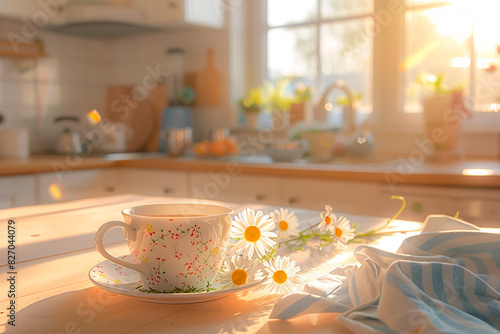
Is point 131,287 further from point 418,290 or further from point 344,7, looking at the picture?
point 344,7

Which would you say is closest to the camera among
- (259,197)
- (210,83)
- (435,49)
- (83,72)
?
(259,197)

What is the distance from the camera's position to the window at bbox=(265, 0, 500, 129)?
227cm

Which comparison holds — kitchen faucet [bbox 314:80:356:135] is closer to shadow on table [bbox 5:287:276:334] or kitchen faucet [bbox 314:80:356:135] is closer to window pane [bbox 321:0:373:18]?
window pane [bbox 321:0:373:18]

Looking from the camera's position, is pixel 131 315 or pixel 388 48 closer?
pixel 131 315

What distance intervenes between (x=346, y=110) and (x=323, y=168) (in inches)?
30.8

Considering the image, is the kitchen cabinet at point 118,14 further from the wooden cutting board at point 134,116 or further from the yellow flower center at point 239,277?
the yellow flower center at point 239,277

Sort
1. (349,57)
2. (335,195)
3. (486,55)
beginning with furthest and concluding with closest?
(349,57)
(486,55)
(335,195)

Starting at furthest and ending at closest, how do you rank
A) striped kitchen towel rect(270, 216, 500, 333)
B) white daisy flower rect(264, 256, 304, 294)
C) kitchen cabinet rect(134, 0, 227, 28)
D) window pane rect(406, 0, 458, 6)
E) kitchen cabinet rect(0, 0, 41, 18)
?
1. kitchen cabinet rect(134, 0, 227, 28)
2. kitchen cabinet rect(0, 0, 41, 18)
3. window pane rect(406, 0, 458, 6)
4. white daisy flower rect(264, 256, 304, 294)
5. striped kitchen towel rect(270, 216, 500, 333)

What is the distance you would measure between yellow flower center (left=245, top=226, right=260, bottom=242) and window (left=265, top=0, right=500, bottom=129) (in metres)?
2.00

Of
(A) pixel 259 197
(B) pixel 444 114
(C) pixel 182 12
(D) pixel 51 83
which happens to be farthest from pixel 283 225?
(D) pixel 51 83

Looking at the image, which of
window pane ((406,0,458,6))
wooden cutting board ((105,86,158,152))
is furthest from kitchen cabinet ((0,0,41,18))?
window pane ((406,0,458,6))

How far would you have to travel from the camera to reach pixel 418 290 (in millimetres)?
396

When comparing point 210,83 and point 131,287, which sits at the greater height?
point 210,83

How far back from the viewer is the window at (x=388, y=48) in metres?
2.27
